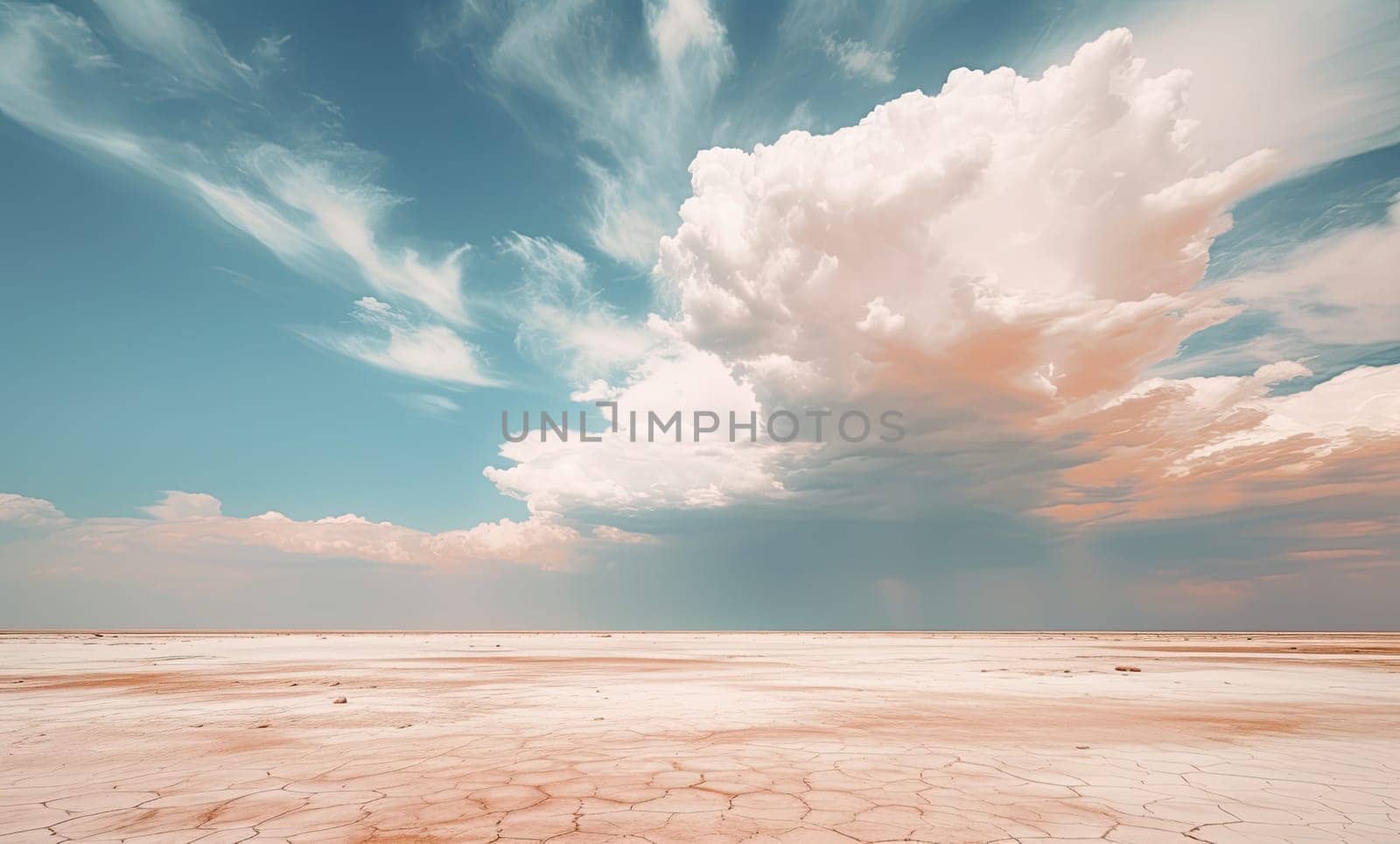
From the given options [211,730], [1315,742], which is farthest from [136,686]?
[1315,742]

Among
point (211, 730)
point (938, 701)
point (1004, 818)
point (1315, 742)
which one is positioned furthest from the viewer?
point (938, 701)

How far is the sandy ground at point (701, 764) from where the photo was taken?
4512mm

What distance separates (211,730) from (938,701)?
11428 millimetres

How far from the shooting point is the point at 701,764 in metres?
6.39

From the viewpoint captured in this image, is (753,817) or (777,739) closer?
(753,817)

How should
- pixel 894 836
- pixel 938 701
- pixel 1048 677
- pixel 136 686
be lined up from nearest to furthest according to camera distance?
pixel 894 836, pixel 938 701, pixel 136 686, pixel 1048 677

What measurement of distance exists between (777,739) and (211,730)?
7697 millimetres

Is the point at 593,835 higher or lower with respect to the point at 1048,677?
higher

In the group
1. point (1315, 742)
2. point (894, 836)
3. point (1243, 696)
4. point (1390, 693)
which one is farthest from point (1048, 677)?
point (894, 836)

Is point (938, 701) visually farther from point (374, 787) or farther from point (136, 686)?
point (136, 686)

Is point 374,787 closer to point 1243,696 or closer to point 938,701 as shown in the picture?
point 938,701

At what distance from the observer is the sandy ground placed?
4.51m

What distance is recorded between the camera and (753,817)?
15.2 ft

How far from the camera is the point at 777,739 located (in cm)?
779
